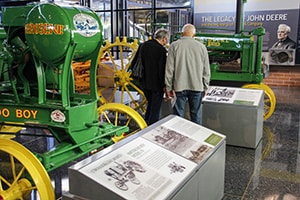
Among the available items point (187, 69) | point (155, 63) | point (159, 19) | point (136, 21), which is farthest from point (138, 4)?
point (187, 69)

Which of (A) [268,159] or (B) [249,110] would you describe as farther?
(B) [249,110]

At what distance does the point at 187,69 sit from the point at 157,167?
218 cm

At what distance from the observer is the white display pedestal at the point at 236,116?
4430 millimetres

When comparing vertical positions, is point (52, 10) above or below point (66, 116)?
above

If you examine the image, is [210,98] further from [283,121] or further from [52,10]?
[52,10]

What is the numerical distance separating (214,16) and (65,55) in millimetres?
7378

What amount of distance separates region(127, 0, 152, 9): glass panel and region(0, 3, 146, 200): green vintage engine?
7.62 metres

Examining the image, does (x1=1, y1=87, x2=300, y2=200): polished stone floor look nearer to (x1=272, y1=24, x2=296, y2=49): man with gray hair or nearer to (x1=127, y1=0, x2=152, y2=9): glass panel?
(x1=272, y1=24, x2=296, y2=49): man with gray hair

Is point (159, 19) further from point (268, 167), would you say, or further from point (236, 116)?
point (268, 167)

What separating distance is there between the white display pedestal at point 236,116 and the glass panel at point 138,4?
6.61 metres

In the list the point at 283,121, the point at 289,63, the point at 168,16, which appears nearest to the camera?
the point at 283,121

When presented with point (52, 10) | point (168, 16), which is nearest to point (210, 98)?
point (52, 10)

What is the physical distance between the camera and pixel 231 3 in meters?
9.30

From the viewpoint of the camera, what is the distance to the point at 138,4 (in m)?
11.0
